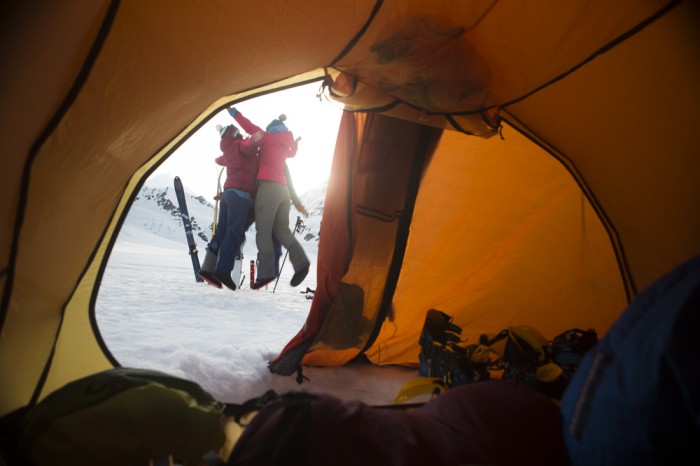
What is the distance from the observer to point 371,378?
6.09 ft

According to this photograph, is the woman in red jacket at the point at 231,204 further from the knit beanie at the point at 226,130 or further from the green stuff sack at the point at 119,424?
the green stuff sack at the point at 119,424

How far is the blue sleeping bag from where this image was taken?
59cm

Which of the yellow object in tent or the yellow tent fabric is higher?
the yellow tent fabric

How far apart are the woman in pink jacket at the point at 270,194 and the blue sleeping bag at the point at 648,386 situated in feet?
6.74

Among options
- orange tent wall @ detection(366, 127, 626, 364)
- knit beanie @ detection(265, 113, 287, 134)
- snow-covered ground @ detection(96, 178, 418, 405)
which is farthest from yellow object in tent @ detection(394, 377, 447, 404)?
knit beanie @ detection(265, 113, 287, 134)

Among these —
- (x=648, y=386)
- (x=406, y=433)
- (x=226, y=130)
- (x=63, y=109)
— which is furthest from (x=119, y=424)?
(x=226, y=130)

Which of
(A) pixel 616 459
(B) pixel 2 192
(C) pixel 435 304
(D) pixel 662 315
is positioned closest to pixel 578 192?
(C) pixel 435 304

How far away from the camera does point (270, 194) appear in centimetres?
266

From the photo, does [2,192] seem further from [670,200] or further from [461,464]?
[670,200]

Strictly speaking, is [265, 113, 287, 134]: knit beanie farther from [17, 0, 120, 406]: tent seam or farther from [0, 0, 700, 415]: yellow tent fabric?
[17, 0, 120, 406]: tent seam

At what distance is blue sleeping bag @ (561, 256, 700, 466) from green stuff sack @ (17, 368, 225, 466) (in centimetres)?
89

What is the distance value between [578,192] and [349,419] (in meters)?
1.68

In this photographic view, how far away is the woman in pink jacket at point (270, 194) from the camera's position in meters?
2.62

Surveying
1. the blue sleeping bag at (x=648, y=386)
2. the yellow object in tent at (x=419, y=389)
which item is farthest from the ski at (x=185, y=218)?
the blue sleeping bag at (x=648, y=386)
